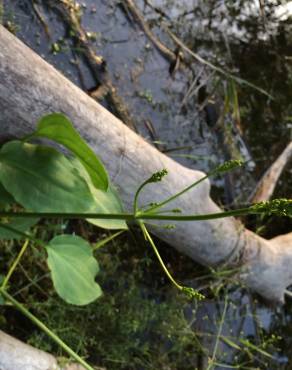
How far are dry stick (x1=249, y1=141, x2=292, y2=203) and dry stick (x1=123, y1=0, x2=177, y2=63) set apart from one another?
536 mm

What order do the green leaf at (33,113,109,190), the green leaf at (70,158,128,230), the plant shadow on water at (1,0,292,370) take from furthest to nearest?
the plant shadow on water at (1,0,292,370) → the green leaf at (70,158,128,230) → the green leaf at (33,113,109,190)

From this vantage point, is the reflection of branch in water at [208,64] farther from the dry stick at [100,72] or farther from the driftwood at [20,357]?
the driftwood at [20,357]

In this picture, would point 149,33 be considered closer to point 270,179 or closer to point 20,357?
point 270,179

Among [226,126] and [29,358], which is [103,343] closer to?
[29,358]

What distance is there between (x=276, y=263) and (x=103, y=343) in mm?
635

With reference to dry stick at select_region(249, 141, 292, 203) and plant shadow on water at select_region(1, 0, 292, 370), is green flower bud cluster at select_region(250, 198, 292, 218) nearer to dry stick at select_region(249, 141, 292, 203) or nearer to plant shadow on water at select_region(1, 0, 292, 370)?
plant shadow on water at select_region(1, 0, 292, 370)

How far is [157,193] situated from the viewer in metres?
1.45

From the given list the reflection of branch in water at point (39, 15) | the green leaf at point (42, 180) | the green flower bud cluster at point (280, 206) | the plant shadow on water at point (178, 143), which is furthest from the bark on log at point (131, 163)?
the green flower bud cluster at point (280, 206)

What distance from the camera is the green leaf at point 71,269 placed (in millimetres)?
970

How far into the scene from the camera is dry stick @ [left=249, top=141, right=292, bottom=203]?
1.96m

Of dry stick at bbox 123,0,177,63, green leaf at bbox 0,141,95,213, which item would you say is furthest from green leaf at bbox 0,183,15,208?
dry stick at bbox 123,0,177,63

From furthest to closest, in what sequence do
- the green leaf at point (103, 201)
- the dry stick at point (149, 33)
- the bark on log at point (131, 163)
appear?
1. the dry stick at point (149, 33)
2. the bark on log at point (131, 163)
3. the green leaf at point (103, 201)

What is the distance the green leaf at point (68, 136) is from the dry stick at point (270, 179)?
3.91 feet

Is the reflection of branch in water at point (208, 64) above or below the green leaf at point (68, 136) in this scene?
below
